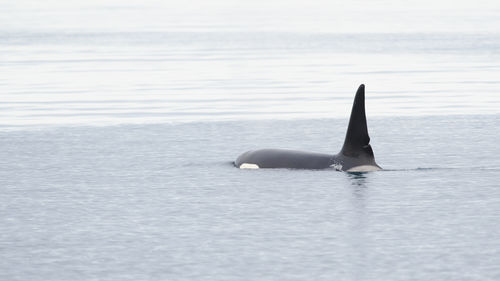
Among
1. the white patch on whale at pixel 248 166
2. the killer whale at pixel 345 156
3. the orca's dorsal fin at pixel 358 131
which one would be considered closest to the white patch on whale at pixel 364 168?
the killer whale at pixel 345 156

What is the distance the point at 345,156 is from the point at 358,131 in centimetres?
52

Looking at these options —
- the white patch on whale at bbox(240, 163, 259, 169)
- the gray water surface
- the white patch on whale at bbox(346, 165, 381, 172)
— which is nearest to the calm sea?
the gray water surface

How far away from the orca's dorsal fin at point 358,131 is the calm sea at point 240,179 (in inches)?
15.9

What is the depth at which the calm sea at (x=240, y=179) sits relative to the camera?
11547mm

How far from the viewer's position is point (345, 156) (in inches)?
655

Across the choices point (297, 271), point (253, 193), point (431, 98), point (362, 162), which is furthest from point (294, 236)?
point (431, 98)

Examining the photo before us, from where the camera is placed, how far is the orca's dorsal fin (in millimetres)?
16297

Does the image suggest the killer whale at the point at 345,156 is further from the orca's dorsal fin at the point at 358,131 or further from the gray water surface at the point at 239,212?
the gray water surface at the point at 239,212

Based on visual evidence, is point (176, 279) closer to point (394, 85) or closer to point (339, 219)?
point (339, 219)

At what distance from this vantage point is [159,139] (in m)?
21.6

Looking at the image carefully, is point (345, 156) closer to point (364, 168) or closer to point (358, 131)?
point (364, 168)

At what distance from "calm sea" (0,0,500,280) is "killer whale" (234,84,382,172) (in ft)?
0.78

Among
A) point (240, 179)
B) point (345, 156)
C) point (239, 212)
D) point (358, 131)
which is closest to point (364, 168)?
point (345, 156)

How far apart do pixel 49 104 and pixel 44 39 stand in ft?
129
